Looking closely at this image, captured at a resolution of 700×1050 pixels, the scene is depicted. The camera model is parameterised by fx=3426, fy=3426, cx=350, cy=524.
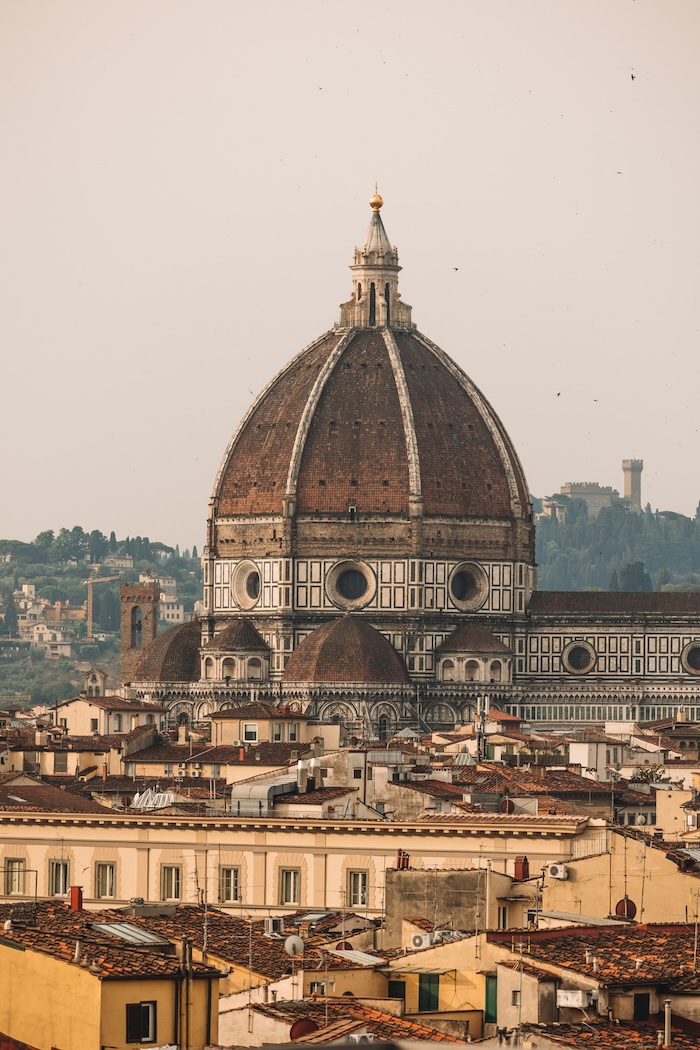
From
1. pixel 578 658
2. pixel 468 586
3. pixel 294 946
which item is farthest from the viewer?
pixel 468 586

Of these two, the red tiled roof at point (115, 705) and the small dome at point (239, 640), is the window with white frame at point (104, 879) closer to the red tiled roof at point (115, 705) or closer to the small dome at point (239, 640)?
the red tiled roof at point (115, 705)

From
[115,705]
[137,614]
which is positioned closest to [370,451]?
[115,705]

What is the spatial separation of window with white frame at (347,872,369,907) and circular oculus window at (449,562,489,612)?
78577 millimetres

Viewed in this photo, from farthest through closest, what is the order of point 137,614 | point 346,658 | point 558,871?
point 137,614 → point 346,658 → point 558,871

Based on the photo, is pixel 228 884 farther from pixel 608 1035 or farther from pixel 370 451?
pixel 370 451

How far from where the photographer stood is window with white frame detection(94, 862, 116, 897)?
121 feet

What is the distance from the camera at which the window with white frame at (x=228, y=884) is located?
36.2 m

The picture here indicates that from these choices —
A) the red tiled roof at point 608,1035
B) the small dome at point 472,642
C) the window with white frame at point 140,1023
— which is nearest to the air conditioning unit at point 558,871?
the red tiled roof at point 608,1035

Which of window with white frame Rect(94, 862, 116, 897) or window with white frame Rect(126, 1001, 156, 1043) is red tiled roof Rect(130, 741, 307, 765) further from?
window with white frame Rect(126, 1001, 156, 1043)

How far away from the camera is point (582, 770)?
61906 millimetres

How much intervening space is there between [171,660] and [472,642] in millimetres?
10330

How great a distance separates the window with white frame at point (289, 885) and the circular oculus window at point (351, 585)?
77338 millimetres

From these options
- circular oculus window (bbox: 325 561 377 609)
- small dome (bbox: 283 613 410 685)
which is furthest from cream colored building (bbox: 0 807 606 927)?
circular oculus window (bbox: 325 561 377 609)

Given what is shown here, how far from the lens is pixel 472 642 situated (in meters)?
111
